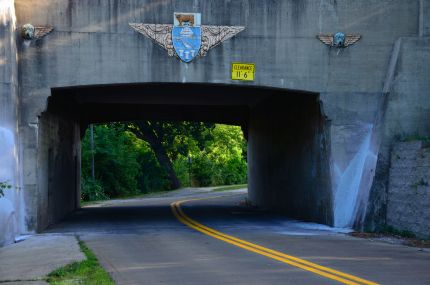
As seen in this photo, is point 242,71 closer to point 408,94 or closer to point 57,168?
point 408,94

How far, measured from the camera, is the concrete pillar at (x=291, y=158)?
776 inches

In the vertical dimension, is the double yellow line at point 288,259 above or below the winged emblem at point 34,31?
A: below

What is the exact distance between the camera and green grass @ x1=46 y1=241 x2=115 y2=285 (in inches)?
378

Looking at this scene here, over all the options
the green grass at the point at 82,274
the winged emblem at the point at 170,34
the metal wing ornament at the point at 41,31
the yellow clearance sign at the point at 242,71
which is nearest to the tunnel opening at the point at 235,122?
the yellow clearance sign at the point at 242,71

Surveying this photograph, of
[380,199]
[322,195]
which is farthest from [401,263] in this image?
[322,195]

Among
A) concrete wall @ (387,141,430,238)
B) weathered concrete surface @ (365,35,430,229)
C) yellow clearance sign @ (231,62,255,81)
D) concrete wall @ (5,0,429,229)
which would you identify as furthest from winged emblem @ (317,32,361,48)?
concrete wall @ (387,141,430,238)

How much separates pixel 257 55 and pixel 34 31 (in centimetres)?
603

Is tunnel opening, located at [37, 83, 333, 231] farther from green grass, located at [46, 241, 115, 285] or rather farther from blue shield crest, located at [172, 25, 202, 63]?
green grass, located at [46, 241, 115, 285]

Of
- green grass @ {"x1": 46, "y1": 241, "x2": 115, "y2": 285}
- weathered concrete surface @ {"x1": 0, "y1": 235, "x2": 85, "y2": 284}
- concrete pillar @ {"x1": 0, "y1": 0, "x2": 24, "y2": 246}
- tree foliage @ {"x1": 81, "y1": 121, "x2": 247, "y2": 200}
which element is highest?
concrete pillar @ {"x1": 0, "y1": 0, "x2": 24, "y2": 246}

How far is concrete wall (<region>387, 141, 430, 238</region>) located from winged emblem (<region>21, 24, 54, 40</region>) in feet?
32.1

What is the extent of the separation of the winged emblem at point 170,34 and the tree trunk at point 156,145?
34513mm

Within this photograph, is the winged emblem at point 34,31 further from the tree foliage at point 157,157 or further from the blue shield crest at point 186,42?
the tree foliage at point 157,157

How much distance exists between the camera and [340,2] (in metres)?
→ 18.8

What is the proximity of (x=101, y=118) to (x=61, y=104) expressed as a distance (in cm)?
896
